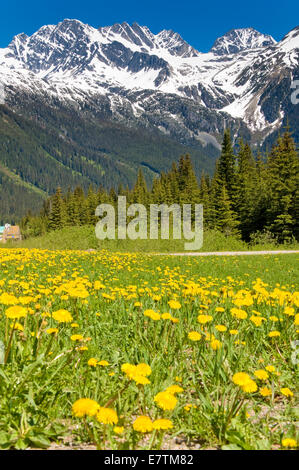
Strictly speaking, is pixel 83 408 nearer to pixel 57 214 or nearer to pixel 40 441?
pixel 40 441

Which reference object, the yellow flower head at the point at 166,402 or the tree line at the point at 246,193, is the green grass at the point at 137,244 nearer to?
the tree line at the point at 246,193

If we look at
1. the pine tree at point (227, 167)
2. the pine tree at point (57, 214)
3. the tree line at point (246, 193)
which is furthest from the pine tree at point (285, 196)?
the pine tree at point (57, 214)

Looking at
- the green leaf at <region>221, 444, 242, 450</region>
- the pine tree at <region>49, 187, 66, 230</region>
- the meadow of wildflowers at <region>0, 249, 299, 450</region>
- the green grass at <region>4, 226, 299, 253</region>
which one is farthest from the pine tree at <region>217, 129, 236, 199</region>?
the pine tree at <region>49, 187, 66, 230</region>

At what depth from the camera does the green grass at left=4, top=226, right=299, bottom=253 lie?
25.7 metres

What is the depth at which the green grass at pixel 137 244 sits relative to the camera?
2566 centimetres

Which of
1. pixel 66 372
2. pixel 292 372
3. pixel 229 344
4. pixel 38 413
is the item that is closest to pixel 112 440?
pixel 38 413

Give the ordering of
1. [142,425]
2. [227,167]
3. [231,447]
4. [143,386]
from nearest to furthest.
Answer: [142,425], [231,447], [143,386], [227,167]

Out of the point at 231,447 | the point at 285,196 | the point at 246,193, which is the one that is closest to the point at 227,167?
the point at 246,193

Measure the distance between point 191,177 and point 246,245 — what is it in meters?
22.6

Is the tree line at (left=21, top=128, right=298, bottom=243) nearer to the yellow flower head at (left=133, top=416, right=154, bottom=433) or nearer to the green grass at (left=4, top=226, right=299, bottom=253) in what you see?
the green grass at (left=4, top=226, right=299, bottom=253)

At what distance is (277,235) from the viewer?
2778 centimetres

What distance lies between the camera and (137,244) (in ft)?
86.1

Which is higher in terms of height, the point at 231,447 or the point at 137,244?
the point at 137,244
